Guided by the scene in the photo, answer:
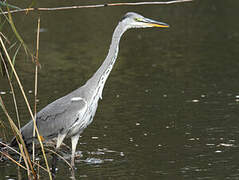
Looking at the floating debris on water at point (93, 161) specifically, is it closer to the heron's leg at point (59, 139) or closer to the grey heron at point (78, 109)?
the grey heron at point (78, 109)

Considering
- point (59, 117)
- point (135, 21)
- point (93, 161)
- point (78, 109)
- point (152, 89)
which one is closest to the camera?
point (78, 109)

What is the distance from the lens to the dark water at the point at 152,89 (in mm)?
7547

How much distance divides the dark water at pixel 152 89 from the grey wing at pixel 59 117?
52cm

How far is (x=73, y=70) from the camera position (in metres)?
13.3

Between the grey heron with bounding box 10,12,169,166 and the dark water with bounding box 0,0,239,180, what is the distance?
0.52 meters

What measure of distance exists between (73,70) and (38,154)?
543cm

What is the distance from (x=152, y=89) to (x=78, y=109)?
4.45 m

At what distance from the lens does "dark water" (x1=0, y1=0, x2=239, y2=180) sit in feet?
24.8

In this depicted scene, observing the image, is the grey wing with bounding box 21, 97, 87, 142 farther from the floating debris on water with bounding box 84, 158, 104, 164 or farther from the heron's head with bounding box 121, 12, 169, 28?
the heron's head with bounding box 121, 12, 169, 28

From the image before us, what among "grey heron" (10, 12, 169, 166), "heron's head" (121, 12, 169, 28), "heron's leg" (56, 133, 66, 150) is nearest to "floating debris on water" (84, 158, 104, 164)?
"grey heron" (10, 12, 169, 166)

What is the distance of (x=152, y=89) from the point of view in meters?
11.5

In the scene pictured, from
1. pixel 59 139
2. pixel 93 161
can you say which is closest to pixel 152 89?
pixel 93 161

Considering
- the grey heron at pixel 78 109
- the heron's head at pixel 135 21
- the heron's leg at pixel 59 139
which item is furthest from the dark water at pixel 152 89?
the heron's head at pixel 135 21

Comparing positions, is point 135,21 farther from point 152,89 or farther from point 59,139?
point 152,89
